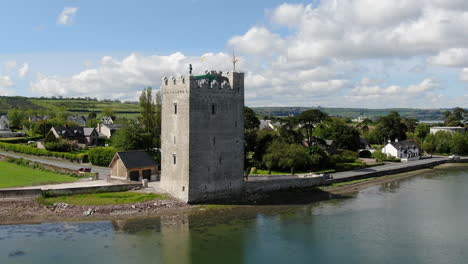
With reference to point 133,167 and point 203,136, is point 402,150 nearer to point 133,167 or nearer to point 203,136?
point 203,136

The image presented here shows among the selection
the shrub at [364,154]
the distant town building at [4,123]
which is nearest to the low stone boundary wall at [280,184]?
the shrub at [364,154]

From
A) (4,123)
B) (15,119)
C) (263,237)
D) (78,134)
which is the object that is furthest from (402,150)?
(15,119)

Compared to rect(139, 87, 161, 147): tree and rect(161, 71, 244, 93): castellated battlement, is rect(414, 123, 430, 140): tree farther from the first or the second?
rect(161, 71, 244, 93): castellated battlement

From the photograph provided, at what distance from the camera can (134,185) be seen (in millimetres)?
31219

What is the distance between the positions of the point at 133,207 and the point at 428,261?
1778cm

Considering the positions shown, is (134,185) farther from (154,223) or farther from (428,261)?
(428,261)

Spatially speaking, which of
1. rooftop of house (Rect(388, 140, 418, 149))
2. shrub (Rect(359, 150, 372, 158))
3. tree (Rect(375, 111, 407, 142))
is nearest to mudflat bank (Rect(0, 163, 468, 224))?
shrub (Rect(359, 150, 372, 158))

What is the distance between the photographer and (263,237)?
23.5 m

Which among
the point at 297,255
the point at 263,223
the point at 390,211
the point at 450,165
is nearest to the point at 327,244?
the point at 297,255

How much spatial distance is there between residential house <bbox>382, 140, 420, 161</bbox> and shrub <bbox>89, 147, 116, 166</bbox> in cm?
4024

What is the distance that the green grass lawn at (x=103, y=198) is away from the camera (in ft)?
89.9

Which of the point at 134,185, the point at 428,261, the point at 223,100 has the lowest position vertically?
the point at 428,261

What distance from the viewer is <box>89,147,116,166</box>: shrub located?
4497 cm

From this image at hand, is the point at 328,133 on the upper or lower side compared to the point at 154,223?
upper
